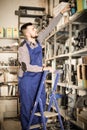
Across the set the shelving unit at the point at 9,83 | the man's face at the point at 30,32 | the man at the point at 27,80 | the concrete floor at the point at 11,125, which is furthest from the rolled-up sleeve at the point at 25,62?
the shelving unit at the point at 9,83

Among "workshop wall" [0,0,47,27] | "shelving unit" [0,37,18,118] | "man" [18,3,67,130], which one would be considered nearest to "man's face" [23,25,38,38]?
"man" [18,3,67,130]

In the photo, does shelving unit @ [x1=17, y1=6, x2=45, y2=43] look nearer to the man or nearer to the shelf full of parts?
the shelf full of parts

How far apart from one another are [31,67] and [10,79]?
9.94ft

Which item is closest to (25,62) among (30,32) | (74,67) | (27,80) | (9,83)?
(27,80)

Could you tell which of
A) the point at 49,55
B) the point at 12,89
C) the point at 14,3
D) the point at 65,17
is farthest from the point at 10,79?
the point at 65,17

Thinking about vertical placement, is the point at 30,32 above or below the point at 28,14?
below

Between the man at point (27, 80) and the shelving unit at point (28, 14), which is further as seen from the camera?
the shelving unit at point (28, 14)

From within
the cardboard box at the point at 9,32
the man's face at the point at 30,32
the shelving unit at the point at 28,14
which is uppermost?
the shelving unit at the point at 28,14

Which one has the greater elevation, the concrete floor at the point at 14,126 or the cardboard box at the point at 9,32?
the cardboard box at the point at 9,32

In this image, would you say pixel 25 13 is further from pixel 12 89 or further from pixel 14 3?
pixel 12 89

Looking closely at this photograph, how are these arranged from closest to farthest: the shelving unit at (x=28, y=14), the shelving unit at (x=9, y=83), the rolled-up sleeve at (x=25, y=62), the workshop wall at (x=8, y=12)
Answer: the rolled-up sleeve at (x=25, y=62), the shelving unit at (x=9, y=83), the shelving unit at (x=28, y=14), the workshop wall at (x=8, y=12)

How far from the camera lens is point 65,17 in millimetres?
3908

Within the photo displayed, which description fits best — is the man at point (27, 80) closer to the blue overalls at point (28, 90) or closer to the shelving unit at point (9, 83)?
the blue overalls at point (28, 90)

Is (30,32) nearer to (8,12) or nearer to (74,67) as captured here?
(74,67)
